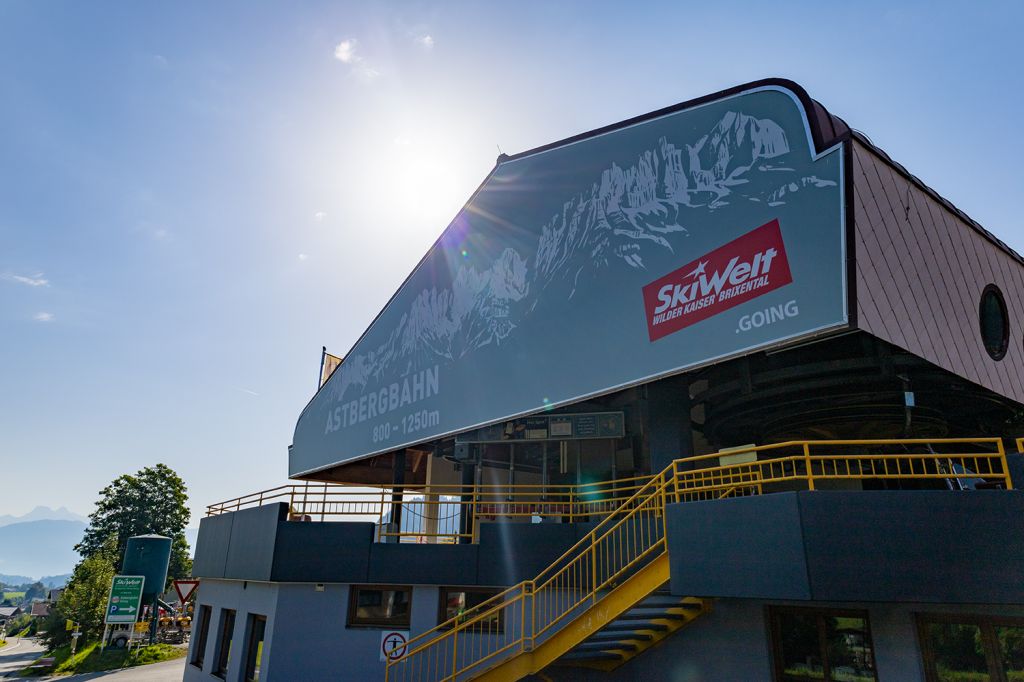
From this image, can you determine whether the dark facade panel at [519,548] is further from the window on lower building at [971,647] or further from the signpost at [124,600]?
the signpost at [124,600]

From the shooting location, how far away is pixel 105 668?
93.7ft

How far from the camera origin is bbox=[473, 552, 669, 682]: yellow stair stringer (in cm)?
1034

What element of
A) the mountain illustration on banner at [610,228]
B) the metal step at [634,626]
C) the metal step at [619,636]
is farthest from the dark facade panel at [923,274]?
the metal step at [619,636]

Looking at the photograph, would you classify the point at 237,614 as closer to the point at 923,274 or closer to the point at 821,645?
the point at 821,645

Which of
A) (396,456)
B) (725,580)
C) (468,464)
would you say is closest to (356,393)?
(396,456)

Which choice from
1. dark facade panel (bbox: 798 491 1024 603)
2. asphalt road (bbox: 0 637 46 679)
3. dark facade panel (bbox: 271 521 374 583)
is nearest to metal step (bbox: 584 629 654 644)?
dark facade panel (bbox: 798 491 1024 603)

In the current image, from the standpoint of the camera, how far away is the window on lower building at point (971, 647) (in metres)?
8.59

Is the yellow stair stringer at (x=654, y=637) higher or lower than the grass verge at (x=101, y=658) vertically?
higher

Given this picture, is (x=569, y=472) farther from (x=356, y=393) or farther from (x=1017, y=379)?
(x=1017, y=379)

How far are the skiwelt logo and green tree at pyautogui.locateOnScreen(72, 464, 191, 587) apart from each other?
210 ft

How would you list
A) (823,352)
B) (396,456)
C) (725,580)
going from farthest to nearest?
(396,456) → (823,352) → (725,580)

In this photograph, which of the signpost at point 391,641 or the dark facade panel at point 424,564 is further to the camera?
the dark facade panel at point 424,564

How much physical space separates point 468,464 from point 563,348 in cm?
803

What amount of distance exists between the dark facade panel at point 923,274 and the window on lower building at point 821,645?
4.84m
